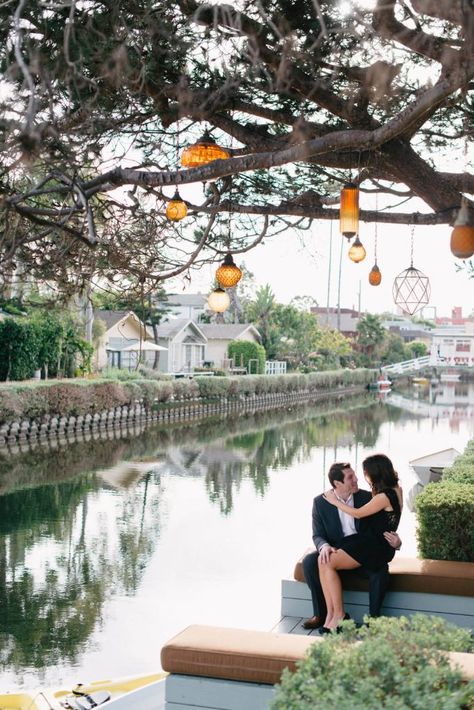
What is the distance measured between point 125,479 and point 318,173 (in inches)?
401

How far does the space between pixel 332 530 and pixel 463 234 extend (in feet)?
5.80

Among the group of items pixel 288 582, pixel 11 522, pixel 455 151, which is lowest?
pixel 11 522

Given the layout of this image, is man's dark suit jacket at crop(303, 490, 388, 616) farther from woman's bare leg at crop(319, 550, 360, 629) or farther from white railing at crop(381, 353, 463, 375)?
white railing at crop(381, 353, 463, 375)

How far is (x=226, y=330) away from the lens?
153 feet

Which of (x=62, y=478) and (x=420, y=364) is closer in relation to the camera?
(x=62, y=478)

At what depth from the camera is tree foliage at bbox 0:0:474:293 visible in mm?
3879

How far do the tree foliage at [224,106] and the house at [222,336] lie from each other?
3883 centimetres

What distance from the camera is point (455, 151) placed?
21.1 ft

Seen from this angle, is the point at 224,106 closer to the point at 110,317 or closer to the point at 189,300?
the point at 110,317

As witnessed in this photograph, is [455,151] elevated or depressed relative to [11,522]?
elevated

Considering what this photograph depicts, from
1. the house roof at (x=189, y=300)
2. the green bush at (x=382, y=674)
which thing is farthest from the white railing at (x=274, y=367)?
the green bush at (x=382, y=674)

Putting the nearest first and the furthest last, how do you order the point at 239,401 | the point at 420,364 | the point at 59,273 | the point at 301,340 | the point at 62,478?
the point at 59,273
the point at 62,478
the point at 239,401
the point at 301,340
the point at 420,364

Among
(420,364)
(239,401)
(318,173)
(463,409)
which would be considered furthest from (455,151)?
(420,364)

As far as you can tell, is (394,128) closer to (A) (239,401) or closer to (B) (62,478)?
(B) (62,478)
